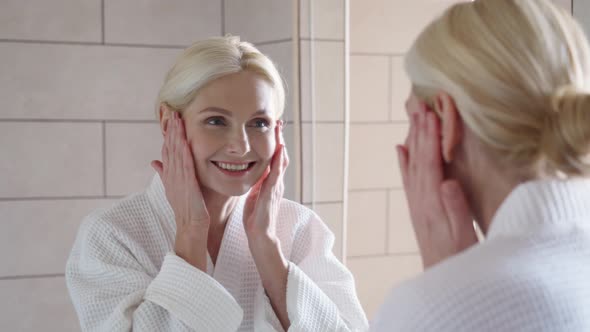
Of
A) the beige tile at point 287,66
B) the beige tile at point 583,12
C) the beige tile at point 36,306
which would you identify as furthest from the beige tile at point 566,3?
the beige tile at point 36,306

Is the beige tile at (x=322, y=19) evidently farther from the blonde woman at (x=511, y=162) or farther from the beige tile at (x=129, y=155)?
the blonde woman at (x=511, y=162)

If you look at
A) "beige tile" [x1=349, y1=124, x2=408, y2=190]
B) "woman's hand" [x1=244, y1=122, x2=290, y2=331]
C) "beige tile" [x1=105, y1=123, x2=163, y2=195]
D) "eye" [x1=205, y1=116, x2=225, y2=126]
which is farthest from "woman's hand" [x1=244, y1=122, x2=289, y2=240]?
"beige tile" [x1=105, y1=123, x2=163, y2=195]

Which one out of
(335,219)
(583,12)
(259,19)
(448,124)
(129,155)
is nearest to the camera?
(448,124)

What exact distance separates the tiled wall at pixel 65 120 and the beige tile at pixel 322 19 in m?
0.19

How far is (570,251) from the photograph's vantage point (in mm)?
644

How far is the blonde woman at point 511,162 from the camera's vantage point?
24.2 inches

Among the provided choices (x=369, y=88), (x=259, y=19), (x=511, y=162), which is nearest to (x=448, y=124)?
(x=511, y=162)

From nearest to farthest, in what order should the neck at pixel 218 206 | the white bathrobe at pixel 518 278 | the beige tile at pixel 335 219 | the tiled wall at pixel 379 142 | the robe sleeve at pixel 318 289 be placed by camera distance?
the white bathrobe at pixel 518 278, the robe sleeve at pixel 318 289, the neck at pixel 218 206, the tiled wall at pixel 379 142, the beige tile at pixel 335 219

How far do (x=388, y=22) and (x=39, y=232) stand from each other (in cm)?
128

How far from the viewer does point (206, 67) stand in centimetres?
121

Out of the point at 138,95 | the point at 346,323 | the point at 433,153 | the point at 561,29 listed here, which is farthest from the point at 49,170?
the point at 561,29

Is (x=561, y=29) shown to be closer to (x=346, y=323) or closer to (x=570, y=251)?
(x=570, y=251)

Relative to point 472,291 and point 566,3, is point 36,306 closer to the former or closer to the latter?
point 566,3

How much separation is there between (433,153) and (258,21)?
1446 millimetres
